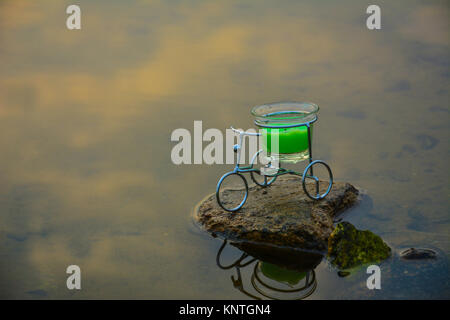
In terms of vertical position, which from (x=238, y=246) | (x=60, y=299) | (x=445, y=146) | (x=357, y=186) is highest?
(x=445, y=146)

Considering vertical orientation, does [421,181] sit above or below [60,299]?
above

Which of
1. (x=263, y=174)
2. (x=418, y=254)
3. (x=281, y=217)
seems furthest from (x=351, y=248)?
(x=263, y=174)

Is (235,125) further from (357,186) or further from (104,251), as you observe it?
(104,251)

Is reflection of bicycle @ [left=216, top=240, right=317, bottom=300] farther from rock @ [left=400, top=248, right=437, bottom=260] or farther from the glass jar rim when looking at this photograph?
the glass jar rim

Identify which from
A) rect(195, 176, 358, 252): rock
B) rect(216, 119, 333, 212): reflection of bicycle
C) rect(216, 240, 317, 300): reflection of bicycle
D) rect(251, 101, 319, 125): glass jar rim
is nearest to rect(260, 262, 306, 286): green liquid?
rect(216, 240, 317, 300): reflection of bicycle

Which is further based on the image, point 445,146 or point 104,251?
point 445,146

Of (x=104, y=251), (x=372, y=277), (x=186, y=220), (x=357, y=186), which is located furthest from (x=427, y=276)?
(x=104, y=251)
